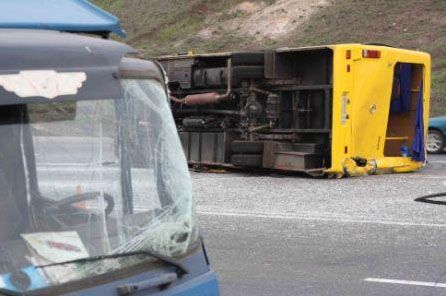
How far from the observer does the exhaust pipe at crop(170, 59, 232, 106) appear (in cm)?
1373

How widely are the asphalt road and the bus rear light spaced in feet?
6.76

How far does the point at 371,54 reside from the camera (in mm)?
13023

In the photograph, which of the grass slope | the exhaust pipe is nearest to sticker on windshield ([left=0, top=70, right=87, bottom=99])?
the exhaust pipe

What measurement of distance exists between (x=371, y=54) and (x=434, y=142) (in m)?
5.77

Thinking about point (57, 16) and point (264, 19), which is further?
point (264, 19)

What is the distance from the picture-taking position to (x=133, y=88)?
3.10 m

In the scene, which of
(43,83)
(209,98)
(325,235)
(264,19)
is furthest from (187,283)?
(264,19)

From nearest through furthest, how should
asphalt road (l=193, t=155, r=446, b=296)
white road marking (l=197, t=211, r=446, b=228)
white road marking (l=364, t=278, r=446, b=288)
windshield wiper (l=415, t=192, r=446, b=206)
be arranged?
white road marking (l=364, t=278, r=446, b=288)
asphalt road (l=193, t=155, r=446, b=296)
white road marking (l=197, t=211, r=446, b=228)
windshield wiper (l=415, t=192, r=446, b=206)

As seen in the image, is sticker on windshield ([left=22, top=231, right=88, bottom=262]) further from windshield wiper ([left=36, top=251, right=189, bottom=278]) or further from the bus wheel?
the bus wheel

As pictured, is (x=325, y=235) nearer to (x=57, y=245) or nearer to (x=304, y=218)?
(x=304, y=218)

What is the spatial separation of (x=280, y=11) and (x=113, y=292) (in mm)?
36293

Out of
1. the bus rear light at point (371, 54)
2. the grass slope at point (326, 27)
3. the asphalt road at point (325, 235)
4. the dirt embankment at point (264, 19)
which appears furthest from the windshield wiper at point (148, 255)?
the dirt embankment at point (264, 19)

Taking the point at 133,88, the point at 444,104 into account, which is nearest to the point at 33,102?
the point at 133,88

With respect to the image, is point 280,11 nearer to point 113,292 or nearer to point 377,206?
point 377,206
